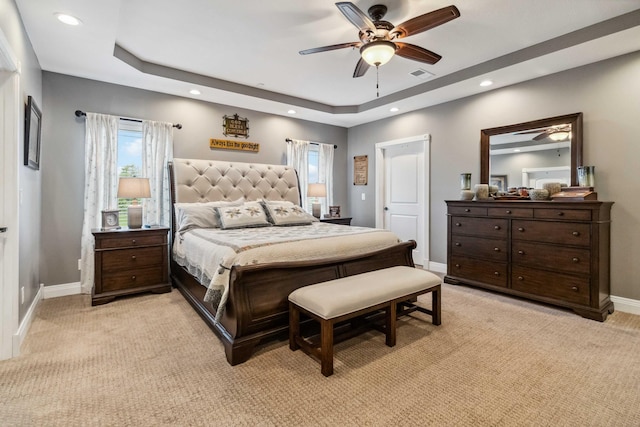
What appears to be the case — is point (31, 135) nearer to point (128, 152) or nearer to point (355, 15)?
point (128, 152)

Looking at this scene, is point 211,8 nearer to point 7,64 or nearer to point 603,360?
point 7,64

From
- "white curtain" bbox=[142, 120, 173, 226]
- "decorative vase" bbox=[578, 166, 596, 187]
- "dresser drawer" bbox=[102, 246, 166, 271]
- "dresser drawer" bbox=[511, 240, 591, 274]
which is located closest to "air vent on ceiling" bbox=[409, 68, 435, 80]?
"decorative vase" bbox=[578, 166, 596, 187]

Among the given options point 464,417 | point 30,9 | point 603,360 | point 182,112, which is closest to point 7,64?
point 30,9

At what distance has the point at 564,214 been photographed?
3.12 metres

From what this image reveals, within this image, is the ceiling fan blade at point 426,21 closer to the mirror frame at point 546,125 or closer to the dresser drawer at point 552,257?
the mirror frame at point 546,125

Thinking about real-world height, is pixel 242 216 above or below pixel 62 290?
above

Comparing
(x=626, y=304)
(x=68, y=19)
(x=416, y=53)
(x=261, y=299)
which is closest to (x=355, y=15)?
(x=416, y=53)

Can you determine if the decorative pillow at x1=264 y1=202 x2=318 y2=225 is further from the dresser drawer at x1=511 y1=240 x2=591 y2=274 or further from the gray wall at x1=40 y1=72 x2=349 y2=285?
the dresser drawer at x1=511 y1=240 x2=591 y2=274

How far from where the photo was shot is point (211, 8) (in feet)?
8.55

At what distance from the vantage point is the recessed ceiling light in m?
2.44

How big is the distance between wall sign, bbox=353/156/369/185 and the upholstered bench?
3426 millimetres

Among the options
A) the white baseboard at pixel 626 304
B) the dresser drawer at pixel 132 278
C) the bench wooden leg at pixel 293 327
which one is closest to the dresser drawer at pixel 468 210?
the white baseboard at pixel 626 304

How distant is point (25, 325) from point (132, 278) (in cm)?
101

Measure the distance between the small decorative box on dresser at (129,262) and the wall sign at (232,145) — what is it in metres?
1.57
